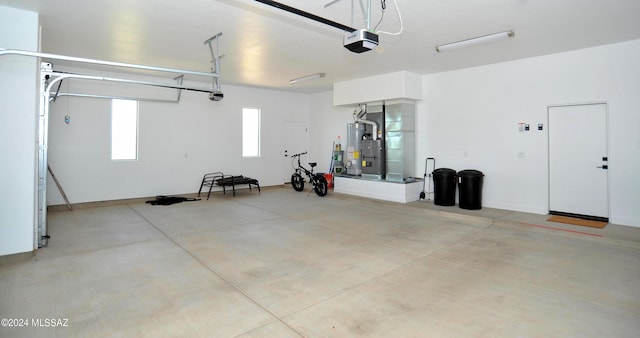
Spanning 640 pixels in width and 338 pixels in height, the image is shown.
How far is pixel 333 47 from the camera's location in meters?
5.48

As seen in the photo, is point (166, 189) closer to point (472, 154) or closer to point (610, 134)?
point (472, 154)

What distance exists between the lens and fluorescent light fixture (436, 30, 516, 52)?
465 cm

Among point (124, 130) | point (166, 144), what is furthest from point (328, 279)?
point (124, 130)

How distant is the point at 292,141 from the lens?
408 inches

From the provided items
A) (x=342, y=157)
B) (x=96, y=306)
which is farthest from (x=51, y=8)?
(x=342, y=157)

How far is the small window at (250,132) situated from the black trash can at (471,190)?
18.9ft

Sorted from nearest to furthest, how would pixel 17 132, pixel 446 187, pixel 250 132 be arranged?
pixel 17 132, pixel 446 187, pixel 250 132

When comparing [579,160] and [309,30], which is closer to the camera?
[309,30]

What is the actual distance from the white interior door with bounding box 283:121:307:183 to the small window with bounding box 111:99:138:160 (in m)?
4.17

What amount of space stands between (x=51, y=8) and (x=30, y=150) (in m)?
1.74

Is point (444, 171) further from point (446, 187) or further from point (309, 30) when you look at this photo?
point (309, 30)

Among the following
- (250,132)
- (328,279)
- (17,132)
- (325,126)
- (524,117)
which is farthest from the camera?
(325,126)

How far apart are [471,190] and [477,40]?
2823 mm

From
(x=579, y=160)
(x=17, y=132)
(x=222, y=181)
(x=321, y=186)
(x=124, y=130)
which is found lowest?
(x=321, y=186)
